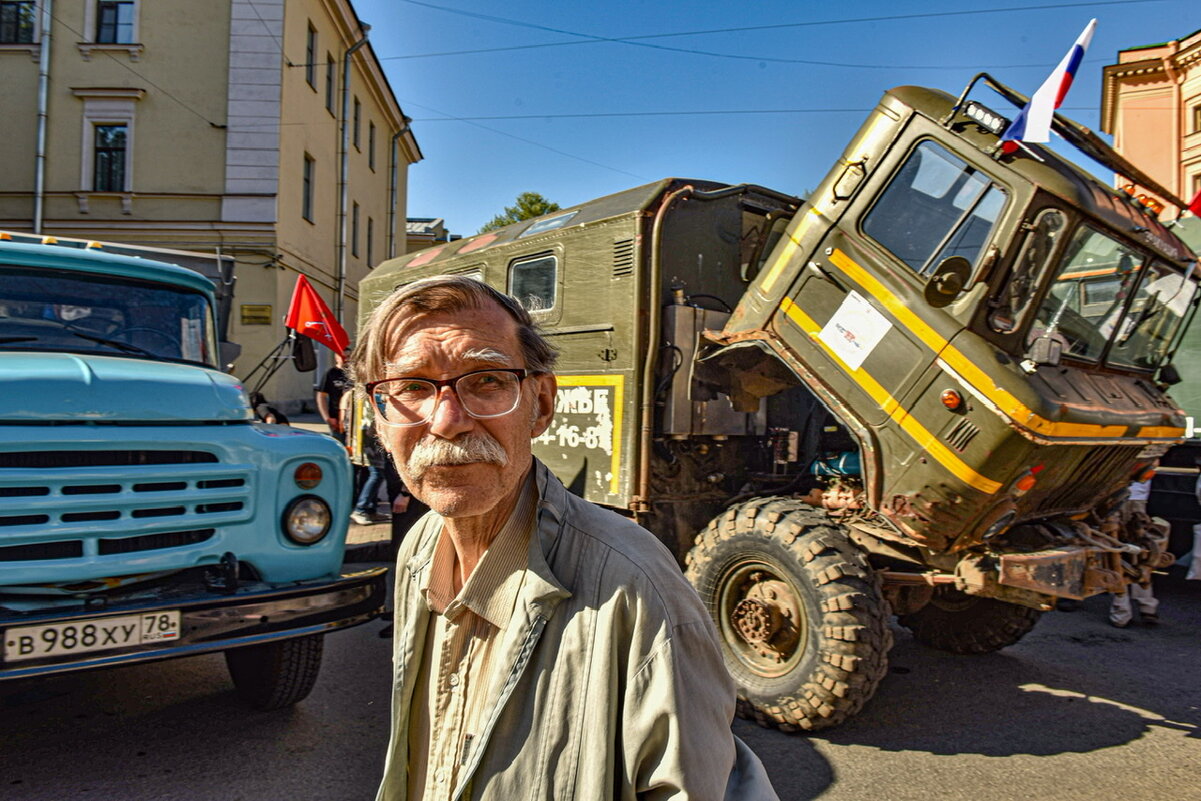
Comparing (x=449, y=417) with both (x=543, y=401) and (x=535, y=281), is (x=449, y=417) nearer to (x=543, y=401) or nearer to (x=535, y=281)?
(x=543, y=401)

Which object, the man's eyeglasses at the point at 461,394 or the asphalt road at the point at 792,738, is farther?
the asphalt road at the point at 792,738

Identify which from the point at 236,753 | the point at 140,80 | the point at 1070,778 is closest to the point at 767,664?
the point at 1070,778

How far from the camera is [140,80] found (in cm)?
1792

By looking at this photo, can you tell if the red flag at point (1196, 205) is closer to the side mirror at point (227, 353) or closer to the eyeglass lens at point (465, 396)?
the eyeglass lens at point (465, 396)

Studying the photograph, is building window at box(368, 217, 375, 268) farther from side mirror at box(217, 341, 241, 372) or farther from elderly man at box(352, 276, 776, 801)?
elderly man at box(352, 276, 776, 801)

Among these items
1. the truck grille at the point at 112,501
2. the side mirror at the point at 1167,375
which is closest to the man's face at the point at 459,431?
the truck grille at the point at 112,501

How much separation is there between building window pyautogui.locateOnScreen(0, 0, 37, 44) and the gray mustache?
2219cm

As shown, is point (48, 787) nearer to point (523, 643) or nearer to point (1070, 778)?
point (523, 643)

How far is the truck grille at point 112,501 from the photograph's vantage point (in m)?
3.28

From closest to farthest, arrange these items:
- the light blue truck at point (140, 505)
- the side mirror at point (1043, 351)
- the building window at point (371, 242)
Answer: the light blue truck at point (140, 505) < the side mirror at point (1043, 351) < the building window at point (371, 242)

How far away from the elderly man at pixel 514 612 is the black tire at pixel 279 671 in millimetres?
2509

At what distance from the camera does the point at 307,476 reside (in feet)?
13.2

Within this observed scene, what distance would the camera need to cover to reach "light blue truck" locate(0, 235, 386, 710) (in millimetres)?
3252

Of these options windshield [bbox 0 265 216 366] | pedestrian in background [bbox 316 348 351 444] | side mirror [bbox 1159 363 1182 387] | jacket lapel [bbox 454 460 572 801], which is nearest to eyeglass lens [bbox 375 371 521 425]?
jacket lapel [bbox 454 460 572 801]
